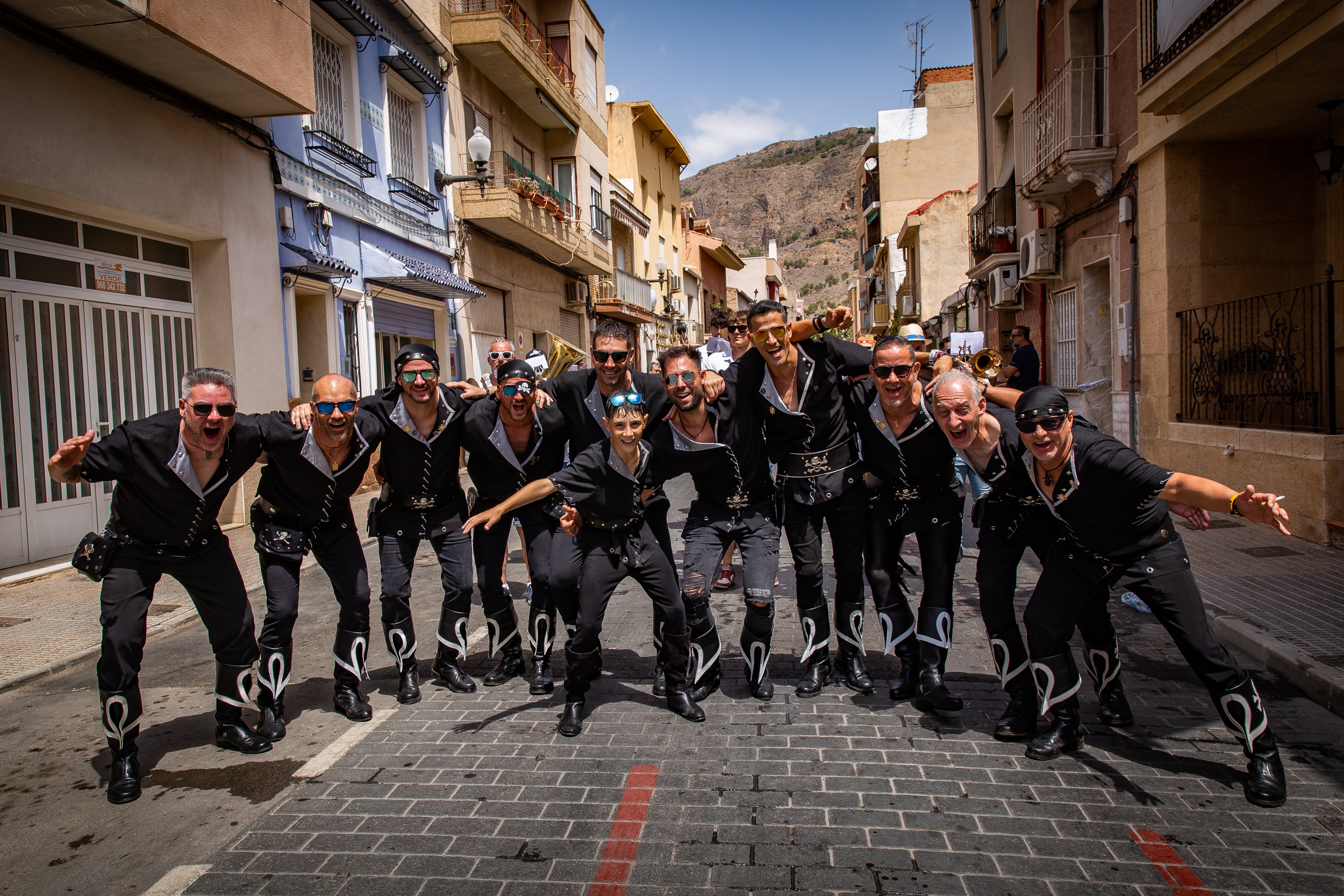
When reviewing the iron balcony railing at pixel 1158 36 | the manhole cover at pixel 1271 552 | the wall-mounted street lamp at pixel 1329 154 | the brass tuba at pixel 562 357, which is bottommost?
the manhole cover at pixel 1271 552

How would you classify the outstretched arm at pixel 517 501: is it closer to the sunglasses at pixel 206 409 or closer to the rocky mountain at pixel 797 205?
the sunglasses at pixel 206 409

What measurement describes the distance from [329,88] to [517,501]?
1060 centimetres

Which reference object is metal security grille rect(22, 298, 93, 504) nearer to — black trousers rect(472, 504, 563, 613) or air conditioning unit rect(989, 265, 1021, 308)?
black trousers rect(472, 504, 563, 613)

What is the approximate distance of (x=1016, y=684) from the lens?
4074mm

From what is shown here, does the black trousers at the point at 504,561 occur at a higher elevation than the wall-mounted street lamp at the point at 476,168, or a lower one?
lower

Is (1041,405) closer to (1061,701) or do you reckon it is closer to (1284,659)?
(1061,701)

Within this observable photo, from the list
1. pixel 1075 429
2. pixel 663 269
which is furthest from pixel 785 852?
pixel 663 269

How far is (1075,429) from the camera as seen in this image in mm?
3797

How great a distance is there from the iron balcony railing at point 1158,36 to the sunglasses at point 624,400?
7608mm

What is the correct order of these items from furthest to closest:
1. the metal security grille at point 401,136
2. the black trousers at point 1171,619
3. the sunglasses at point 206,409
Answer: the metal security grille at point 401,136
the sunglasses at point 206,409
the black trousers at point 1171,619

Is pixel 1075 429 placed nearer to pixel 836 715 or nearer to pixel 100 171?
pixel 836 715

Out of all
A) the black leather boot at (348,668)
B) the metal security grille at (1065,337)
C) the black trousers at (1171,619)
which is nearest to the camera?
the black trousers at (1171,619)

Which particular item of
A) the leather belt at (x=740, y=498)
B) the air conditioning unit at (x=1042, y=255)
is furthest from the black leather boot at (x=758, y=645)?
the air conditioning unit at (x=1042, y=255)

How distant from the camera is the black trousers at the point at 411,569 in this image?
472 cm
